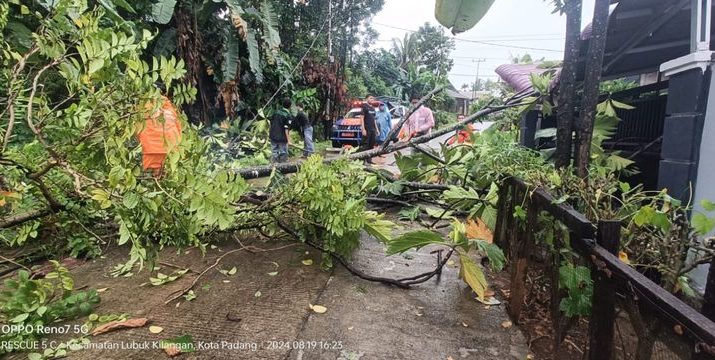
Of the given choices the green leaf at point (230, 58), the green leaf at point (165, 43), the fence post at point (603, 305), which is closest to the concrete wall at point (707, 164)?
the fence post at point (603, 305)

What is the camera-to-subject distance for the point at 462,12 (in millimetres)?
1113

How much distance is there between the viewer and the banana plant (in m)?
1.10

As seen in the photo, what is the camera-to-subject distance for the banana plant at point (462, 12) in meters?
1.10

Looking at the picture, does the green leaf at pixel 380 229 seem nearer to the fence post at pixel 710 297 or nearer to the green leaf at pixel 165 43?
the fence post at pixel 710 297

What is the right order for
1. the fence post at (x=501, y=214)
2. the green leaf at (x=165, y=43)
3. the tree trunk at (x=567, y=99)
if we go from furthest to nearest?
the green leaf at (x=165, y=43) < the fence post at (x=501, y=214) < the tree trunk at (x=567, y=99)

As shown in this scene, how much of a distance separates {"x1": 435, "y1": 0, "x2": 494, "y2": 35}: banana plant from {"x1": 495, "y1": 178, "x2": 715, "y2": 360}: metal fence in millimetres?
907

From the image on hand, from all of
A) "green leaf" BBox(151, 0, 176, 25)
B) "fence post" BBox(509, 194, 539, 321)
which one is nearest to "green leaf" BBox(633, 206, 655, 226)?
"fence post" BBox(509, 194, 539, 321)

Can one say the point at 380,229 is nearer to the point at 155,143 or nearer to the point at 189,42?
the point at 155,143

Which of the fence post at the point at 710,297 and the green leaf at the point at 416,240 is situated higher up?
the fence post at the point at 710,297

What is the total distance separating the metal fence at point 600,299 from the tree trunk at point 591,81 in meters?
0.44

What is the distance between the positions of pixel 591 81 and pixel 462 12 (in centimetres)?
169

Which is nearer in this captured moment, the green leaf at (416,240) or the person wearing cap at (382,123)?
the green leaf at (416,240)

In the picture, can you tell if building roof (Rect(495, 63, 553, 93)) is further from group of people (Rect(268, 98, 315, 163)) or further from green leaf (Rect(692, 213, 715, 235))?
group of people (Rect(268, 98, 315, 163))

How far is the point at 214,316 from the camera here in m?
2.13
